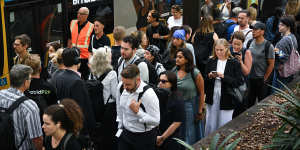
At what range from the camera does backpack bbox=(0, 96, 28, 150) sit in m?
5.07

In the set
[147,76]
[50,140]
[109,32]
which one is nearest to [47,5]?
[109,32]

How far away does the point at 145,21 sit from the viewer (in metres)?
11.9

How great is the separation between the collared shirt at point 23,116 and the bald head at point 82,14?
14.3 ft

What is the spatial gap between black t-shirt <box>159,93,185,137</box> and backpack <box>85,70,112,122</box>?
959 millimetres

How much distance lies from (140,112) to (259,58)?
11.4ft

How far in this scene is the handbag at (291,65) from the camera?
348 inches

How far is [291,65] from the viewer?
888 centimetres

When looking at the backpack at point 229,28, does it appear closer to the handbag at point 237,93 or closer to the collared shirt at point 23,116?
the handbag at point 237,93

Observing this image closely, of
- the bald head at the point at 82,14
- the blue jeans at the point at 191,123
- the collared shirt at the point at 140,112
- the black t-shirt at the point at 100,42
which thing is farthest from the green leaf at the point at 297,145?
the bald head at the point at 82,14

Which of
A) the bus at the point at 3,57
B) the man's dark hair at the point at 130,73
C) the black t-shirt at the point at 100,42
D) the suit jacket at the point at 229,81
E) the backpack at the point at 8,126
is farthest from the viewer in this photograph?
the black t-shirt at the point at 100,42

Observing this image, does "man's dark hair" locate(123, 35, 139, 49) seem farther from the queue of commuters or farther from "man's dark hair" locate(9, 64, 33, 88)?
"man's dark hair" locate(9, 64, 33, 88)

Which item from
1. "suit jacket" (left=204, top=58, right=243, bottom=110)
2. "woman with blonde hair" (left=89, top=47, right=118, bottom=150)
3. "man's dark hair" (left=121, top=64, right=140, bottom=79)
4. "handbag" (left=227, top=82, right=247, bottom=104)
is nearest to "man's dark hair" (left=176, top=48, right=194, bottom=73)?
"suit jacket" (left=204, top=58, right=243, bottom=110)

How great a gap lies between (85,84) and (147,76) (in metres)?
0.93

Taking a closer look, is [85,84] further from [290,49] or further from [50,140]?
[290,49]
